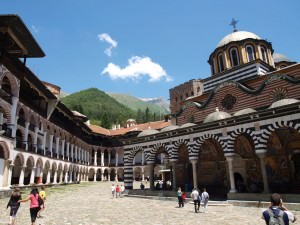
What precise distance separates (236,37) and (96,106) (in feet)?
313

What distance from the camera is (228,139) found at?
15.9 meters

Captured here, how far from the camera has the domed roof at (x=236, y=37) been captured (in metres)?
24.4

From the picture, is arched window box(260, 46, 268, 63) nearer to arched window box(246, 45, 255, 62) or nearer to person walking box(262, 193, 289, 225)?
arched window box(246, 45, 255, 62)

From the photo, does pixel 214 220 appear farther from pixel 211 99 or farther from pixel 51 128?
pixel 51 128

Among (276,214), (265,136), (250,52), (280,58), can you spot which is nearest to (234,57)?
(250,52)

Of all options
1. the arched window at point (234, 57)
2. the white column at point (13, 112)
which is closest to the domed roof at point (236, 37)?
the arched window at point (234, 57)

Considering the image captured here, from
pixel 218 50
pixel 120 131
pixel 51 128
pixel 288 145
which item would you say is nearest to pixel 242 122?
pixel 288 145

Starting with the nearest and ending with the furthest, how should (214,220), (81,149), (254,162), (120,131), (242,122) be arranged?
(214,220) < (242,122) < (254,162) < (81,149) < (120,131)

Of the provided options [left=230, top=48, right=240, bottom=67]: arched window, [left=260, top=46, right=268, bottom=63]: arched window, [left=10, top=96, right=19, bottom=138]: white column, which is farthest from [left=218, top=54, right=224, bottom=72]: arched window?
[left=10, top=96, right=19, bottom=138]: white column

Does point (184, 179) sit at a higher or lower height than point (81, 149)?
lower

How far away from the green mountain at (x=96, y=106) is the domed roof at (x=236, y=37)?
71.6 m

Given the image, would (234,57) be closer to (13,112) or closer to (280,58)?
(280,58)

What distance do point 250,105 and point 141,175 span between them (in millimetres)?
37530

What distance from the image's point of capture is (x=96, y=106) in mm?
114062
